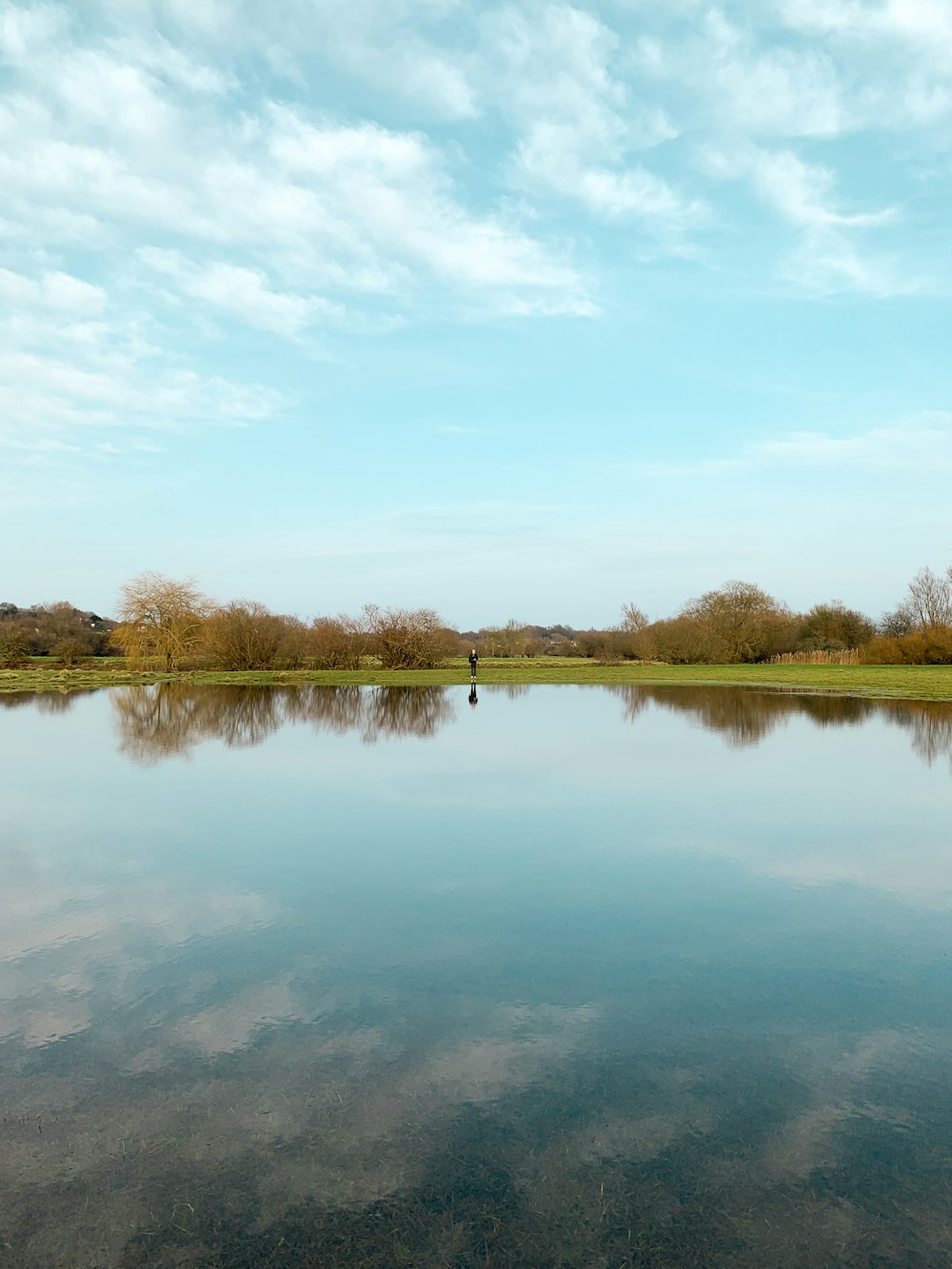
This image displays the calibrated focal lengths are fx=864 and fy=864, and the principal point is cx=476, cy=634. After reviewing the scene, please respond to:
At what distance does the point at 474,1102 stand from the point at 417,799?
5.34 m

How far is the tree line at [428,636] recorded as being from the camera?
3791cm

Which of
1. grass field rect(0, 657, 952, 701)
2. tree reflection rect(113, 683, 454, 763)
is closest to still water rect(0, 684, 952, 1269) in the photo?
tree reflection rect(113, 683, 454, 763)

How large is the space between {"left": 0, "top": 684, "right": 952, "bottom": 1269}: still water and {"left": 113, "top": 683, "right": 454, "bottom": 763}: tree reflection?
5262mm

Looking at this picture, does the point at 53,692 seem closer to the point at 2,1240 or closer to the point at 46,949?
the point at 46,949

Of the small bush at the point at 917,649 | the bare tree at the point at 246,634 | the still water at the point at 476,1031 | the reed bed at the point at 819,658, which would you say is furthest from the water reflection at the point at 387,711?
the reed bed at the point at 819,658

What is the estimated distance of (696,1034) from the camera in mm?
3428

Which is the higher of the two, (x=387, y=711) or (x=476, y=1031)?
(x=387, y=711)

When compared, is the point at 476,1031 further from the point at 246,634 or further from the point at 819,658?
the point at 819,658

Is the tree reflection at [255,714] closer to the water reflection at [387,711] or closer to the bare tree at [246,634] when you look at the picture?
the water reflection at [387,711]

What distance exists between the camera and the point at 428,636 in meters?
37.9

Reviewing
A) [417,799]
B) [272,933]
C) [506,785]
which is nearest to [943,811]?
[506,785]

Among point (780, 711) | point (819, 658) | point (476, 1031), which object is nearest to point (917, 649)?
point (819, 658)

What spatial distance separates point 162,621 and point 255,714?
76.3ft

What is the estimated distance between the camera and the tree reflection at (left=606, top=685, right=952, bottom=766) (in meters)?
13.4
